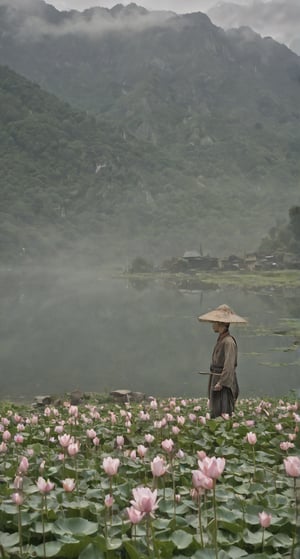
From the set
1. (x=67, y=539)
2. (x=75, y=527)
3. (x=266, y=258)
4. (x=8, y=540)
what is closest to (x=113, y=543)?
(x=67, y=539)

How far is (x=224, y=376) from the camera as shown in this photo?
26.3 ft

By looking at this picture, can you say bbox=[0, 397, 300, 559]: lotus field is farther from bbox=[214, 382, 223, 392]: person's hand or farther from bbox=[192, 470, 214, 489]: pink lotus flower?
bbox=[214, 382, 223, 392]: person's hand

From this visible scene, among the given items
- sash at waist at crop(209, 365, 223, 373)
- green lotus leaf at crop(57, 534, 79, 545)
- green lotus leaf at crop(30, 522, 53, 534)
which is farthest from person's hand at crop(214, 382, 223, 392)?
green lotus leaf at crop(57, 534, 79, 545)

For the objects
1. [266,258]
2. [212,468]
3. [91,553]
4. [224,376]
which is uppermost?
[266,258]

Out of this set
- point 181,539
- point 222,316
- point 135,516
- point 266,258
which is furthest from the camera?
point 266,258

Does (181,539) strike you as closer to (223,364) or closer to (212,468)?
(212,468)

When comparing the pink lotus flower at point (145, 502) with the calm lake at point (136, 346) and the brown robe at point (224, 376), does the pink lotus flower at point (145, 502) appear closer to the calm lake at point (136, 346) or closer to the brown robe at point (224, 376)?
the calm lake at point (136, 346)

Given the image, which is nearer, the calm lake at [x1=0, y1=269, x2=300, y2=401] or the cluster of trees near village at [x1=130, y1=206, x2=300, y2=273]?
the calm lake at [x1=0, y1=269, x2=300, y2=401]

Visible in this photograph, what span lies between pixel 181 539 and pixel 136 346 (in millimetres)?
26608

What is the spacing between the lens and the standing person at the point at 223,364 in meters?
8.01

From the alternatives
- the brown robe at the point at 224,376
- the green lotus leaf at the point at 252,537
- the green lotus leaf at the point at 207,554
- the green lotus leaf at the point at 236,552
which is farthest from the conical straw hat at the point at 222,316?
the green lotus leaf at the point at 207,554

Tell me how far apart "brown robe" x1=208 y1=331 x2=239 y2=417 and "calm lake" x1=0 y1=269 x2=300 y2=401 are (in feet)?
4.39

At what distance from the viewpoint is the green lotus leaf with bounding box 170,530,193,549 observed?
3077 millimetres

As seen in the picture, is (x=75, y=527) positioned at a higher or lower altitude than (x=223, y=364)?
lower
